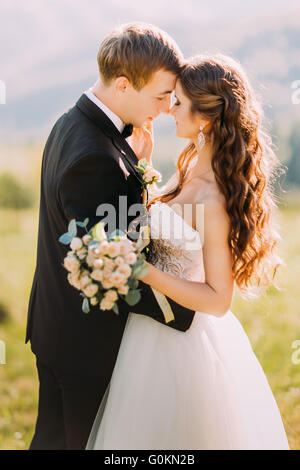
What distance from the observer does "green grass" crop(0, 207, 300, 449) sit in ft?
13.4

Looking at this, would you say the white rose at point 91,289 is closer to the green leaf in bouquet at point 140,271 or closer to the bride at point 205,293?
the green leaf in bouquet at point 140,271

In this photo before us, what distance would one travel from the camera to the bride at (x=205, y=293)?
7.87ft

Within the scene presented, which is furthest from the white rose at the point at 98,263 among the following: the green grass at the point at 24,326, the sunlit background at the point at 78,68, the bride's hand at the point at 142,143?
the sunlit background at the point at 78,68

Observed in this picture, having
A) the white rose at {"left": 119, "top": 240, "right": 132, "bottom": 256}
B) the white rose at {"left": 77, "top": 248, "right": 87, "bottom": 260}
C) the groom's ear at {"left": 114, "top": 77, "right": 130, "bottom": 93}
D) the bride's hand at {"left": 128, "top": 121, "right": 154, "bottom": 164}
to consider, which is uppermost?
the groom's ear at {"left": 114, "top": 77, "right": 130, "bottom": 93}

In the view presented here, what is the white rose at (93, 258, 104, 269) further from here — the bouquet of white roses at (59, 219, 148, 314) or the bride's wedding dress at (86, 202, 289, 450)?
the bride's wedding dress at (86, 202, 289, 450)

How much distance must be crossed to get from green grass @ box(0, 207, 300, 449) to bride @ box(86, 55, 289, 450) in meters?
1.50

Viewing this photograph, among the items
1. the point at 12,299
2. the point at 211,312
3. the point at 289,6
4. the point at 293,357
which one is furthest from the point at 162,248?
the point at 289,6

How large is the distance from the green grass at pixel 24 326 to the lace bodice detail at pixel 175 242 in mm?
2005

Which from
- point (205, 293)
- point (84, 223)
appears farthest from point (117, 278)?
point (205, 293)

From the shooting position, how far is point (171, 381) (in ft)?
7.93

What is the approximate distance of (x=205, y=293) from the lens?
241cm

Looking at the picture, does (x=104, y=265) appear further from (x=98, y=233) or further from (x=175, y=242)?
(x=175, y=242)

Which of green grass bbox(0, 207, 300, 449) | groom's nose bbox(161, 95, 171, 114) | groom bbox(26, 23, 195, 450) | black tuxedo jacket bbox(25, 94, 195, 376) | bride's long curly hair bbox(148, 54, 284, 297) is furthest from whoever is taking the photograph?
green grass bbox(0, 207, 300, 449)

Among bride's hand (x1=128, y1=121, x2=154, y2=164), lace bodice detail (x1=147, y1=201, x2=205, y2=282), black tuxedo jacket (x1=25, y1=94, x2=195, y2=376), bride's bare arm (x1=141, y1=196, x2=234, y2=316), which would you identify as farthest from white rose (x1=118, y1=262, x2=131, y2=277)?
bride's hand (x1=128, y1=121, x2=154, y2=164)
